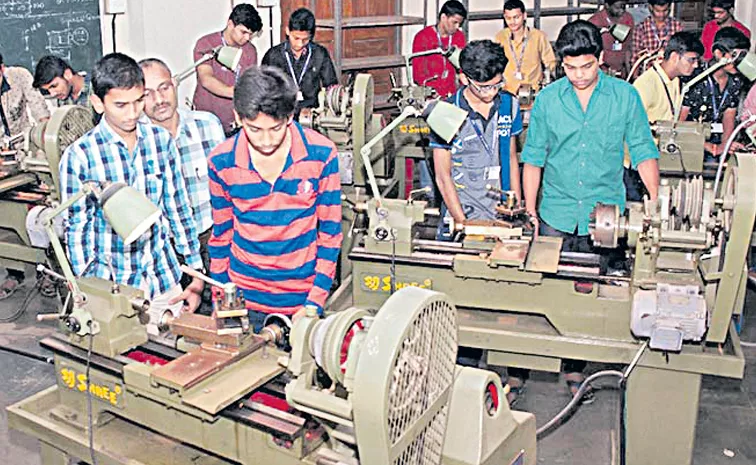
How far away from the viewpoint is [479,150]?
2.58 m

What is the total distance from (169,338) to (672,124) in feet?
7.86

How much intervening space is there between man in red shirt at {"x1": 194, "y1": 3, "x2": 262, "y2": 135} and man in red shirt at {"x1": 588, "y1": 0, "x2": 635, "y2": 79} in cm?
281

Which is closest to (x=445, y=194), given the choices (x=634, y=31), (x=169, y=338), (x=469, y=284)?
(x=469, y=284)

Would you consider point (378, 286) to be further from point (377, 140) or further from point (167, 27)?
point (167, 27)

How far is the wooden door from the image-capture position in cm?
615

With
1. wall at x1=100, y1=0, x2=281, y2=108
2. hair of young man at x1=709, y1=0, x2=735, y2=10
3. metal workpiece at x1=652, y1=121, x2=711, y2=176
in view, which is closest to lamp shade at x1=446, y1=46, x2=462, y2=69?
metal workpiece at x1=652, y1=121, x2=711, y2=176

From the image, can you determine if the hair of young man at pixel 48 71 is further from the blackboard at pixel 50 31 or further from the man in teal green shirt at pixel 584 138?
the man in teal green shirt at pixel 584 138

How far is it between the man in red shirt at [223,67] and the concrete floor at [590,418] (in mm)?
1420

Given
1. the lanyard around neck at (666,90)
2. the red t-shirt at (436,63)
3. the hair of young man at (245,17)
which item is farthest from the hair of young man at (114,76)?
the red t-shirt at (436,63)

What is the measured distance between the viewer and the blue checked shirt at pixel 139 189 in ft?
6.38

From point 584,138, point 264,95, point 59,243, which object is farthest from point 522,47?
point 59,243

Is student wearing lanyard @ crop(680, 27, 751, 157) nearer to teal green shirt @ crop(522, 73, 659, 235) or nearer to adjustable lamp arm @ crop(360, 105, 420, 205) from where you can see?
teal green shirt @ crop(522, 73, 659, 235)

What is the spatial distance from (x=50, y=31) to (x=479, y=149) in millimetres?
3258

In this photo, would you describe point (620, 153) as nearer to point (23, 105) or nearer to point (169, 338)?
point (169, 338)
